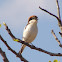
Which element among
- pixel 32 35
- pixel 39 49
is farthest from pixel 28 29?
pixel 39 49

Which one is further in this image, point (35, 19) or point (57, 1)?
point (35, 19)

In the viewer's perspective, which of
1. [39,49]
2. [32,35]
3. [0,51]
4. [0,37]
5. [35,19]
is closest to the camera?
[0,51]

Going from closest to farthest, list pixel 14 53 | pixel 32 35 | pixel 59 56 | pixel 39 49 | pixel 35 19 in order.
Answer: pixel 14 53 < pixel 59 56 < pixel 39 49 < pixel 32 35 < pixel 35 19

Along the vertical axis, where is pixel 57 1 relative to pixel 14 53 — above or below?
above

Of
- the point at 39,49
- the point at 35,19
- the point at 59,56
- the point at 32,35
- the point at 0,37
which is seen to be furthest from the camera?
the point at 35,19

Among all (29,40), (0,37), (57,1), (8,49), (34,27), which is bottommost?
(29,40)

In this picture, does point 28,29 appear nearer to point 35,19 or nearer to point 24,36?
point 24,36

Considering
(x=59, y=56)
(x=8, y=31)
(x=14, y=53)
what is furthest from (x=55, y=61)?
(x=8, y=31)

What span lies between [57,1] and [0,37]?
142 centimetres

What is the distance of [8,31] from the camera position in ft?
10.3

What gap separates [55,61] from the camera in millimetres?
3203

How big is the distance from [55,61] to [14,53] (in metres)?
0.84

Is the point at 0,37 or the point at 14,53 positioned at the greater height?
the point at 0,37

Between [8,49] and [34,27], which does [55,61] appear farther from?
[34,27]
